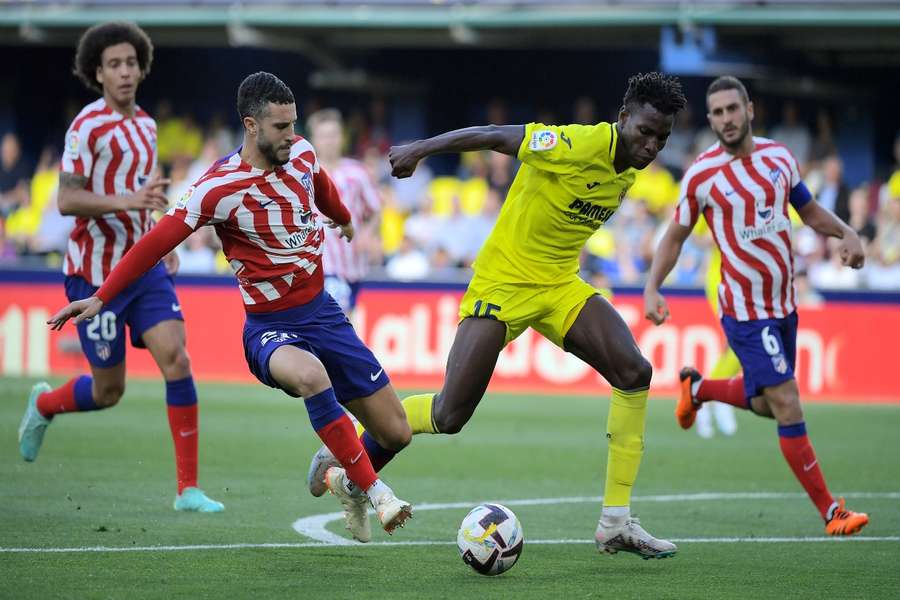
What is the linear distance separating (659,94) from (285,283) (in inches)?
79.3

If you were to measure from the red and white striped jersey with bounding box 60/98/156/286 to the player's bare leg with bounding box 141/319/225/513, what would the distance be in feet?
1.78

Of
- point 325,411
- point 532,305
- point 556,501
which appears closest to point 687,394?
point 556,501

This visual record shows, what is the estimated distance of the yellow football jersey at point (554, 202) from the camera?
7078mm

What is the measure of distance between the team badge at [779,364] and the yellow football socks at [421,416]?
2182mm

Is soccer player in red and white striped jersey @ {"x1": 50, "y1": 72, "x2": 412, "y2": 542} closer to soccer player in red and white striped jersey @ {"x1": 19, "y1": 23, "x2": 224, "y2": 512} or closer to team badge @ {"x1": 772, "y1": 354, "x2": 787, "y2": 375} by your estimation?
soccer player in red and white striped jersey @ {"x1": 19, "y1": 23, "x2": 224, "y2": 512}

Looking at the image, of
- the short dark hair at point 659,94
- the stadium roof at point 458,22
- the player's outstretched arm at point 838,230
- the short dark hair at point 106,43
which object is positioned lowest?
the player's outstretched arm at point 838,230

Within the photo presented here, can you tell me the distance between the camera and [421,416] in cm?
731

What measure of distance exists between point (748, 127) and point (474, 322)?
2292mm

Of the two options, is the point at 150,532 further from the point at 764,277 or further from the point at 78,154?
the point at 764,277

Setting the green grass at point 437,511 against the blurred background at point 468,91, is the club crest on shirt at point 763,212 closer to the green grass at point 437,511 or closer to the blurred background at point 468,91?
the green grass at point 437,511

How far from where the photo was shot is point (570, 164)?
7.11m

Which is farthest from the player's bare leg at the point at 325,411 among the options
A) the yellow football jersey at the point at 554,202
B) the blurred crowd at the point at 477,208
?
the blurred crowd at the point at 477,208

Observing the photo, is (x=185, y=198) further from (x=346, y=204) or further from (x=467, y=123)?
(x=467, y=123)

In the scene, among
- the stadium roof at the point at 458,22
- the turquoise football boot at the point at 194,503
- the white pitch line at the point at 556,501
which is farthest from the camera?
the stadium roof at the point at 458,22
